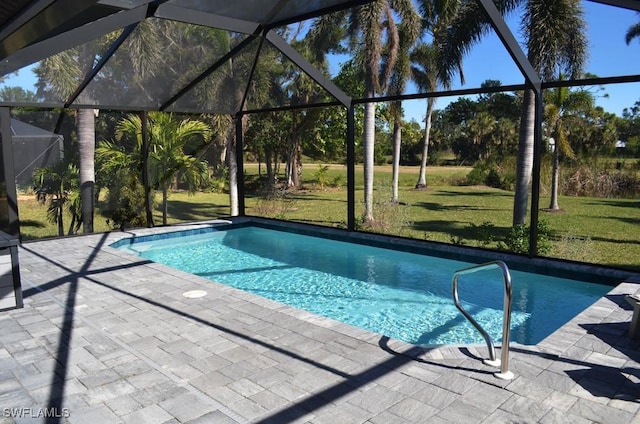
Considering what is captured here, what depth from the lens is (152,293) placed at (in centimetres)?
577

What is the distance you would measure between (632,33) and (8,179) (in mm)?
16785

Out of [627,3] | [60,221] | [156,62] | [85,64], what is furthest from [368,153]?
[627,3]

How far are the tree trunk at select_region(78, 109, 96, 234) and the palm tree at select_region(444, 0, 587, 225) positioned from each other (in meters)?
8.38

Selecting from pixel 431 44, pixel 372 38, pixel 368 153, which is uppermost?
pixel 431 44

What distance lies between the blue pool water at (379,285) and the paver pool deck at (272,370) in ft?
4.05

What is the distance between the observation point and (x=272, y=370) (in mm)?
3676

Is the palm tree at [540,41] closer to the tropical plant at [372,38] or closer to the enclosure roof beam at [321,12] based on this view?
the tropical plant at [372,38]

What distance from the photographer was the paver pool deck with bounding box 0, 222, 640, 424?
3.05 m

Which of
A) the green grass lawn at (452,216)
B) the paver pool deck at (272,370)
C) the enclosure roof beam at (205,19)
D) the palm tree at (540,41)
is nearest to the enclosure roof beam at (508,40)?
the palm tree at (540,41)

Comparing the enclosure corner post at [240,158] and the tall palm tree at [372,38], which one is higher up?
the tall palm tree at [372,38]

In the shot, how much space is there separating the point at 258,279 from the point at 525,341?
4383mm

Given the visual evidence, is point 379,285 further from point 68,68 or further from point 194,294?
point 68,68

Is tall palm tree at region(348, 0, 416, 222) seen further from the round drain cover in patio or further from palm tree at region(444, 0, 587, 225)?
the round drain cover in patio

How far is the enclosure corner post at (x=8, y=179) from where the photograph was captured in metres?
8.29
